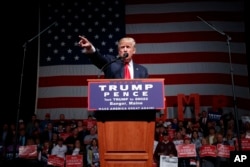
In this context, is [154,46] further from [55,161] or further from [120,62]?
[120,62]

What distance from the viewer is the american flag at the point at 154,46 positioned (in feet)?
32.9

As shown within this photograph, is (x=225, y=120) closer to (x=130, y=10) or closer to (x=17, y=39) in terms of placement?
(x=130, y=10)

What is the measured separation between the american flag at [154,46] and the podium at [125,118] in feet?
24.3

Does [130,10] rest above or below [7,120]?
above

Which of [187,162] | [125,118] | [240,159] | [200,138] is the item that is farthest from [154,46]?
[125,118]

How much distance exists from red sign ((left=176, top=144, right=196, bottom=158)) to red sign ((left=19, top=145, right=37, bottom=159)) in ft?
8.87

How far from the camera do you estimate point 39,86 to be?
1028 cm

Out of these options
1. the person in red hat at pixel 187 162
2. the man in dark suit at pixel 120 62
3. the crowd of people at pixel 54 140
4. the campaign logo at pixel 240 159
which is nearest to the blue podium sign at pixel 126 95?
the man in dark suit at pixel 120 62

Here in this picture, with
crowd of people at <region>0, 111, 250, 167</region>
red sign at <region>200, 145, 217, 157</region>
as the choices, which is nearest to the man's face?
crowd of people at <region>0, 111, 250, 167</region>

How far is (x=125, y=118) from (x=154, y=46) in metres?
7.86

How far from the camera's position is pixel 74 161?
7035mm

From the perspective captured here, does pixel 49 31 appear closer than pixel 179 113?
No

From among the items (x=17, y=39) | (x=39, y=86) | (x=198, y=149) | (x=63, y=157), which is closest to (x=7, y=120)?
(x=39, y=86)

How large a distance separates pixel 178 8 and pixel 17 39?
4.41m
